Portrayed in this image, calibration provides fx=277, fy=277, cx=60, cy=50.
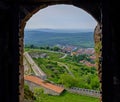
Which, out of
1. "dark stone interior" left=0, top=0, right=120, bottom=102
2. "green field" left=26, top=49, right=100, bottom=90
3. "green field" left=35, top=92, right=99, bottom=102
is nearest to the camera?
"dark stone interior" left=0, top=0, right=120, bottom=102

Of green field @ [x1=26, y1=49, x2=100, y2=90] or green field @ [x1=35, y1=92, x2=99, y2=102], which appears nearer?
green field @ [x1=35, y1=92, x2=99, y2=102]

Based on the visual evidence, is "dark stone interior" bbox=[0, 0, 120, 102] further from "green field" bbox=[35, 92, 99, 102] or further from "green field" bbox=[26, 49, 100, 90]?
"green field" bbox=[26, 49, 100, 90]

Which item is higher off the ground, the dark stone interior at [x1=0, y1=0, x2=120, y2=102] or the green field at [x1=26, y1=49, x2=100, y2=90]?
the dark stone interior at [x1=0, y1=0, x2=120, y2=102]

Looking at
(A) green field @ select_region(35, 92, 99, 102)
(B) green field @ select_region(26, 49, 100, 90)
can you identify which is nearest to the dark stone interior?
(A) green field @ select_region(35, 92, 99, 102)

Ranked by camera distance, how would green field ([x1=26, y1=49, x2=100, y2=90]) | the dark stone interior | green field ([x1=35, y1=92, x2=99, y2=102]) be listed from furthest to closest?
green field ([x1=26, y1=49, x2=100, y2=90])
green field ([x1=35, y1=92, x2=99, y2=102])
the dark stone interior
